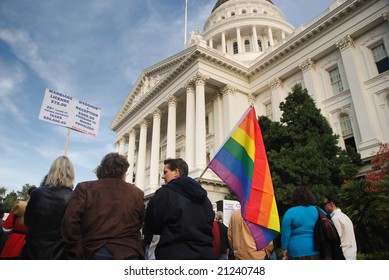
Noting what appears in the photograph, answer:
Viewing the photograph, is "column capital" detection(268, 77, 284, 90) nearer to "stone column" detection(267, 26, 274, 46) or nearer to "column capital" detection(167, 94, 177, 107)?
"column capital" detection(167, 94, 177, 107)

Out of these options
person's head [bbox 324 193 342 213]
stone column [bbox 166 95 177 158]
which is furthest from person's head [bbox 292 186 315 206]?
stone column [bbox 166 95 177 158]

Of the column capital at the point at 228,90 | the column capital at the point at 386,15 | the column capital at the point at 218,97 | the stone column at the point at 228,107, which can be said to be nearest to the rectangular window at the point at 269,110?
the stone column at the point at 228,107

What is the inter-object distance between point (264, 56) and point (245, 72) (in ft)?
7.21

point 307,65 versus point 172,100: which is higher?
point 307,65

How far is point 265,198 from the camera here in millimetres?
4043

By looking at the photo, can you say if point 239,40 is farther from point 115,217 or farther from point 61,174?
point 115,217

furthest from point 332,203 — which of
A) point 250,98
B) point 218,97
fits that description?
point 250,98

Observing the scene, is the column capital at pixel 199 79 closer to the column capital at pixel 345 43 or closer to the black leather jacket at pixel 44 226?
the column capital at pixel 345 43

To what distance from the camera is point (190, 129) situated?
72.7 ft

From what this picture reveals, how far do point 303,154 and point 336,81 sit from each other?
33.8ft

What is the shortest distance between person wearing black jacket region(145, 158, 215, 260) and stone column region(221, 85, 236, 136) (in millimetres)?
19887

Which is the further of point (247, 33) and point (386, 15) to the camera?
point (247, 33)

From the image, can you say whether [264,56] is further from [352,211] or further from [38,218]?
[38,218]
